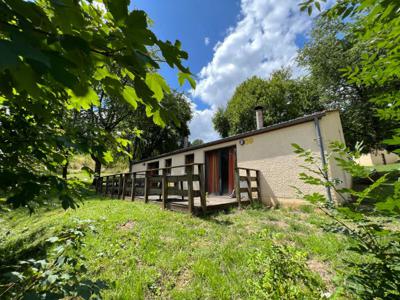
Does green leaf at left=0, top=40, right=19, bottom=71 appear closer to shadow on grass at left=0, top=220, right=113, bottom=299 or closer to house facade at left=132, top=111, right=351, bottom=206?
shadow on grass at left=0, top=220, right=113, bottom=299

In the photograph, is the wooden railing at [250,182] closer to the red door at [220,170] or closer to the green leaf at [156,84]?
the red door at [220,170]

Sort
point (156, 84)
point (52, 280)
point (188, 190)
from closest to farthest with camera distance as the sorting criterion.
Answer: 1. point (156, 84)
2. point (52, 280)
3. point (188, 190)

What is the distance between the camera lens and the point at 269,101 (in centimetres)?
1972

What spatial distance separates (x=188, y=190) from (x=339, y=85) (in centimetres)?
1229

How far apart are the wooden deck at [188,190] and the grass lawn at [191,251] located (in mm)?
515

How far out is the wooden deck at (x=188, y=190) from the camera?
17.9 feet

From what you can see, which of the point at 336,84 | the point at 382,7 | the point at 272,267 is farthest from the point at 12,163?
the point at 336,84

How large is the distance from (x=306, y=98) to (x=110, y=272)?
17.8m

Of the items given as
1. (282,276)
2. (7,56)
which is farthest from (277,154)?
(7,56)

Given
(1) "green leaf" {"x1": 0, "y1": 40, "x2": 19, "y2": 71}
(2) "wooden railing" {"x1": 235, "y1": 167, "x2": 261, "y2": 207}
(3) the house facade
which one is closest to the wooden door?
(3) the house facade

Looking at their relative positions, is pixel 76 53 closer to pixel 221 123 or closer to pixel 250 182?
pixel 250 182

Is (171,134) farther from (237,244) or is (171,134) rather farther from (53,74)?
(53,74)

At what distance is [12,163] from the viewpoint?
56.9 inches

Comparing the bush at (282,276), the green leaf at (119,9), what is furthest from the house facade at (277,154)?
the green leaf at (119,9)
